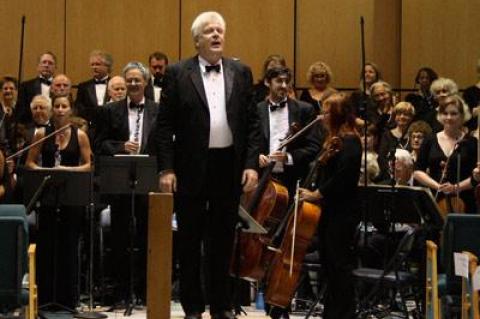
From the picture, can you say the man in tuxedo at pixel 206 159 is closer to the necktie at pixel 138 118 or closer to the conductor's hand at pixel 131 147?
the conductor's hand at pixel 131 147

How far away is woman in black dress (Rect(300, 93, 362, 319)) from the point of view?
7.46 meters

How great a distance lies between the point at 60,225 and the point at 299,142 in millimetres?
1800

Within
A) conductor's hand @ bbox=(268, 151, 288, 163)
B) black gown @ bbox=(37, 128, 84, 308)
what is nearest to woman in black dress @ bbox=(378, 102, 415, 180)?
conductor's hand @ bbox=(268, 151, 288, 163)

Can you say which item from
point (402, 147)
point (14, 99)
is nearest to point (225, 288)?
point (402, 147)

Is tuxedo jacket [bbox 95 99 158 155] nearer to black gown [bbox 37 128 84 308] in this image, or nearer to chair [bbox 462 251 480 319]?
black gown [bbox 37 128 84 308]

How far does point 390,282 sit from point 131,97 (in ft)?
8.01

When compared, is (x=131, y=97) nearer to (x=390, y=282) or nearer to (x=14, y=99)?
(x=14, y=99)

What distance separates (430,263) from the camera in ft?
23.0

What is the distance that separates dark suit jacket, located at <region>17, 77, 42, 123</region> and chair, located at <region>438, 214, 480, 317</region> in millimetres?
4180

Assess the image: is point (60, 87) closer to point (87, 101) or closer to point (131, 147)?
point (87, 101)

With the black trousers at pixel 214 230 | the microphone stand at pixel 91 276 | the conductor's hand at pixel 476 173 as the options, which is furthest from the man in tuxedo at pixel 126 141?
the black trousers at pixel 214 230

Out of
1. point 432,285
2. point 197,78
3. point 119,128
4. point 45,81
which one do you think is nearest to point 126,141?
point 119,128

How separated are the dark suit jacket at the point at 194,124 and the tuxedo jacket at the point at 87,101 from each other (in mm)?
3514

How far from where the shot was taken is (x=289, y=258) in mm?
7609
